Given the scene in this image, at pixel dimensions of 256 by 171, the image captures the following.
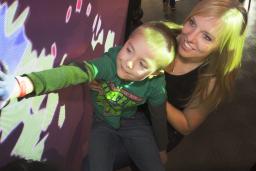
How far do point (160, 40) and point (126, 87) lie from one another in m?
0.22

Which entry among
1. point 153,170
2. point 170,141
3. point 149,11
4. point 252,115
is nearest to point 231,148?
point 252,115

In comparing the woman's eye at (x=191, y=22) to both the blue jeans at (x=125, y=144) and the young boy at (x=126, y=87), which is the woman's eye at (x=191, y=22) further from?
the blue jeans at (x=125, y=144)

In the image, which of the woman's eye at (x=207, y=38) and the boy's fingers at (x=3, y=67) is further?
the woman's eye at (x=207, y=38)

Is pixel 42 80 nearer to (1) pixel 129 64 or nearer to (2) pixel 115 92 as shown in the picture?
(1) pixel 129 64

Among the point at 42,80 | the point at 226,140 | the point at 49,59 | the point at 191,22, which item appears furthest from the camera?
the point at 226,140

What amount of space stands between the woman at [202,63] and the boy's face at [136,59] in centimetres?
26

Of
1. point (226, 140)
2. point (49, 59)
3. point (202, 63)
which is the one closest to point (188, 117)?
point (202, 63)


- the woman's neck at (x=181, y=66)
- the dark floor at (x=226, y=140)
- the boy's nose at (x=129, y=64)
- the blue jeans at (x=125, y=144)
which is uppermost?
Answer: the boy's nose at (x=129, y=64)

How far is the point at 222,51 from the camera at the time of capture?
1588 mm

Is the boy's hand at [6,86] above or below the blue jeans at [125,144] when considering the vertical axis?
above

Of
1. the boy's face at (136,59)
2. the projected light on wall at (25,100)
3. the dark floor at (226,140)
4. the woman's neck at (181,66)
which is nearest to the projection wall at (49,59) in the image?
the projected light on wall at (25,100)

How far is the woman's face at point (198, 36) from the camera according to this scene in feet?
4.90

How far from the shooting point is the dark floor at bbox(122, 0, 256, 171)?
266cm

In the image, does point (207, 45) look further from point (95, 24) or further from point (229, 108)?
point (229, 108)
